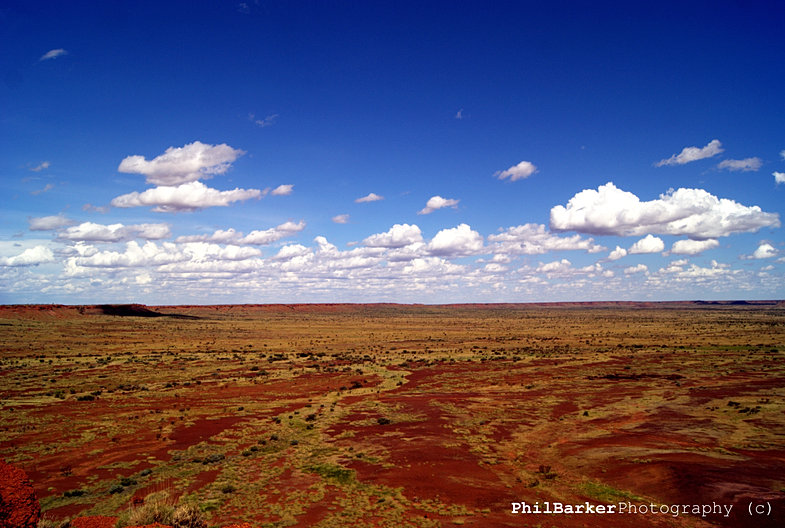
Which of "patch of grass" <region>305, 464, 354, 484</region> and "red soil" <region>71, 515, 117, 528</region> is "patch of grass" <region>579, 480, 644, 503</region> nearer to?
"patch of grass" <region>305, 464, 354, 484</region>

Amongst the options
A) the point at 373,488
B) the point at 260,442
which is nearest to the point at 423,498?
the point at 373,488

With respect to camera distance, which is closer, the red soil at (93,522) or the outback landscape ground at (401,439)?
the red soil at (93,522)

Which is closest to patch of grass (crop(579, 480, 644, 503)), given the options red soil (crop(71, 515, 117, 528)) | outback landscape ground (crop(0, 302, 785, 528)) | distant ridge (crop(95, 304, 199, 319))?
outback landscape ground (crop(0, 302, 785, 528))

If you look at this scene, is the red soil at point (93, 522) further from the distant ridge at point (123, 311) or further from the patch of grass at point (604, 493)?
the distant ridge at point (123, 311)

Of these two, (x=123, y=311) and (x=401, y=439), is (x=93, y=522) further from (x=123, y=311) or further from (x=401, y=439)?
(x=123, y=311)

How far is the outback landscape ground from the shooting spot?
14.0 meters

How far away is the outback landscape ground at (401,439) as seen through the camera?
1398cm

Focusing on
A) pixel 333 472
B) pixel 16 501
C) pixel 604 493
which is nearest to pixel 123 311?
pixel 333 472

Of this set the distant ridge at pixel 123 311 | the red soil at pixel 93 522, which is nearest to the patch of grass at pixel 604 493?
the red soil at pixel 93 522

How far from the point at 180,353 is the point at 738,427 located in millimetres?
56302

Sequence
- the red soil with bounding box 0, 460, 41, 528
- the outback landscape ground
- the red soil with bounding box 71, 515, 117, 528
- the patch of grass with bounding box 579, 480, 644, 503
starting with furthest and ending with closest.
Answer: the patch of grass with bounding box 579, 480, 644, 503 → the outback landscape ground → the red soil with bounding box 71, 515, 117, 528 → the red soil with bounding box 0, 460, 41, 528

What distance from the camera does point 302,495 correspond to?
584 inches

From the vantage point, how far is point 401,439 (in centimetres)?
2128

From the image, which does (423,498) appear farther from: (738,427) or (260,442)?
(738,427)
